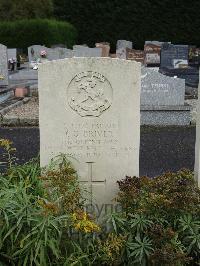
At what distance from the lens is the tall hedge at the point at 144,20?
22.6m

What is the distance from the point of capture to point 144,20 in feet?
74.7

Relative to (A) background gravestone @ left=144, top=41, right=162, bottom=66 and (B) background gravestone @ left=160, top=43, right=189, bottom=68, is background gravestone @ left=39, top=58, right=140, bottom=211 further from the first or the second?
(A) background gravestone @ left=144, top=41, right=162, bottom=66

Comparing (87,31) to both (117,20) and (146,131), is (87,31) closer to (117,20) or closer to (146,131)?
(117,20)

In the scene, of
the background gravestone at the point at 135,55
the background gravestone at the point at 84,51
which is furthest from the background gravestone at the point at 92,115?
the background gravestone at the point at 135,55

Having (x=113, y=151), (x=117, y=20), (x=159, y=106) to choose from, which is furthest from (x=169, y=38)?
(x=113, y=151)

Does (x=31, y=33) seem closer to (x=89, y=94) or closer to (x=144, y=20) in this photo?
(x=144, y=20)

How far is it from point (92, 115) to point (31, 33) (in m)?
16.3

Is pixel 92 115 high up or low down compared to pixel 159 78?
down

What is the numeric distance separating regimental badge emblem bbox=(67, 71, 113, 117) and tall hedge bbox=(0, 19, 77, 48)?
15699 millimetres

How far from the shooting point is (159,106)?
9031 mm

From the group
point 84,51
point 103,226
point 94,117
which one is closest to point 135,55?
point 84,51

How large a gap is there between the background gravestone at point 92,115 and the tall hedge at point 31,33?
1569cm

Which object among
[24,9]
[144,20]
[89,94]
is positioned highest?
[24,9]

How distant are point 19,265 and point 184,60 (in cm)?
1158
